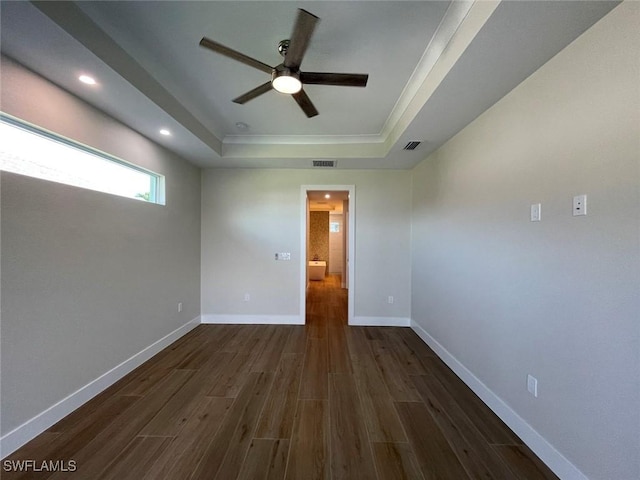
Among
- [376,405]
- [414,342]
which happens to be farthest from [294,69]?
[414,342]

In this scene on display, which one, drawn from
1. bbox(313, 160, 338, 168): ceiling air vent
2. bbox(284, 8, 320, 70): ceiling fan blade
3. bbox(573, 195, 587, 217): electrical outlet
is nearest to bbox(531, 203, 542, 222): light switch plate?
bbox(573, 195, 587, 217): electrical outlet

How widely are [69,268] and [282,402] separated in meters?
2.02

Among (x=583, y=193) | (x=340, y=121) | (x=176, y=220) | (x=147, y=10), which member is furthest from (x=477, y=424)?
(x=176, y=220)

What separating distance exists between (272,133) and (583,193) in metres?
3.12

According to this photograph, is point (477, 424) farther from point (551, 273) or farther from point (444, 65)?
point (444, 65)

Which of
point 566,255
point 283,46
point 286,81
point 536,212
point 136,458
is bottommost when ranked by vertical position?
point 136,458

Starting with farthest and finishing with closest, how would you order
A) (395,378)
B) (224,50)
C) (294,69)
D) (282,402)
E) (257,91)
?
1. (395,378)
2. (282,402)
3. (257,91)
4. (294,69)
5. (224,50)

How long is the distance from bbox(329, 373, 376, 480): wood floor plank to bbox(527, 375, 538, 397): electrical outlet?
116cm

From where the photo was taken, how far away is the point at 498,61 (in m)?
1.53

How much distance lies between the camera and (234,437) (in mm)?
1714

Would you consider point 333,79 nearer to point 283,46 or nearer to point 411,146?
point 283,46

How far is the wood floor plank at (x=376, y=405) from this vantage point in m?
1.75

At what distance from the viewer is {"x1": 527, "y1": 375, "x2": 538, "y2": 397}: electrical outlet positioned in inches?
64.1

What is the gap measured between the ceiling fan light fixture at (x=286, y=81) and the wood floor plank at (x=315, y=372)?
249cm
